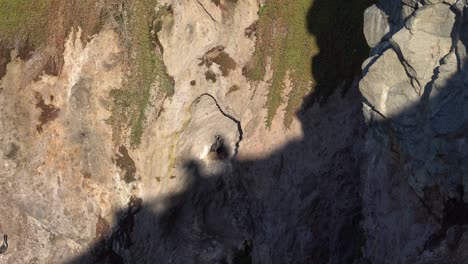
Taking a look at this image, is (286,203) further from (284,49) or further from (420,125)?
(420,125)

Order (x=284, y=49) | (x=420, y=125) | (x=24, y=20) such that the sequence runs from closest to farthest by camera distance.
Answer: (x=420, y=125) → (x=284, y=49) → (x=24, y=20)

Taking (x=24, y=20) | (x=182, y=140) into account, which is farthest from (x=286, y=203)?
(x=24, y=20)

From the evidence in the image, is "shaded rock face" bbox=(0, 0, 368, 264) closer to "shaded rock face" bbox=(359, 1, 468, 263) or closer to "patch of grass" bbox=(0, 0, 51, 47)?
"patch of grass" bbox=(0, 0, 51, 47)

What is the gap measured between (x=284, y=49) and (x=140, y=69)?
328 cm

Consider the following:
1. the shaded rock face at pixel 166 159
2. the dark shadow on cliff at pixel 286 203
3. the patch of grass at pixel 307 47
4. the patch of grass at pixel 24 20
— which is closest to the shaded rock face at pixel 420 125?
the dark shadow on cliff at pixel 286 203

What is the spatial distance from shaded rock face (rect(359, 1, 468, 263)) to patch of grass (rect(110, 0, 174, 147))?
5519 mm

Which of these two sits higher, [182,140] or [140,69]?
[140,69]

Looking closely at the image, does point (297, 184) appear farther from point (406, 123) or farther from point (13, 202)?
point (13, 202)

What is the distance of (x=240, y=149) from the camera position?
15.6 metres

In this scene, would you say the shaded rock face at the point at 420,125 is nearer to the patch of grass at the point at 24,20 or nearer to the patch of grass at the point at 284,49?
the patch of grass at the point at 284,49

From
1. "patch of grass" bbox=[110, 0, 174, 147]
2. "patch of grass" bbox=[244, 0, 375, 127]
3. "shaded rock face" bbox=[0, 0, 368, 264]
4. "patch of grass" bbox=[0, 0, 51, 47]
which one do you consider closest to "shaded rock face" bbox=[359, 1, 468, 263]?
"patch of grass" bbox=[244, 0, 375, 127]

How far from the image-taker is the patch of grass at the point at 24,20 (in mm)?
16375

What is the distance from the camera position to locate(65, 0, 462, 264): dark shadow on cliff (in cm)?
1370

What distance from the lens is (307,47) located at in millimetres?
14750
